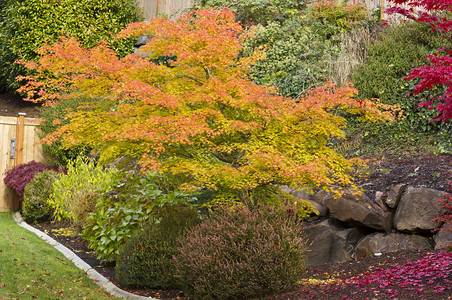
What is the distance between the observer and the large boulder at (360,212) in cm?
703

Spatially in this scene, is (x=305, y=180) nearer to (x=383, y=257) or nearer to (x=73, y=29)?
(x=383, y=257)

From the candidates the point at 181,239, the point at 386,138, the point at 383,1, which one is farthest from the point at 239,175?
the point at 383,1

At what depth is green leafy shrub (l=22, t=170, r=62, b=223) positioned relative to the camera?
37.9 feet

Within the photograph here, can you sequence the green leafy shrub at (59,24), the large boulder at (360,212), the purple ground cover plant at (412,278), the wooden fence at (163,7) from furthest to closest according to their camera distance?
the wooden fence at (163,7) → the green leafy shrub at (59,24) → the large boulder at (360,212) → the purple ground cover plant at (412,278)

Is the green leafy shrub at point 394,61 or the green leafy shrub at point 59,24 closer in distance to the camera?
the green leafy shrub at point 394,61

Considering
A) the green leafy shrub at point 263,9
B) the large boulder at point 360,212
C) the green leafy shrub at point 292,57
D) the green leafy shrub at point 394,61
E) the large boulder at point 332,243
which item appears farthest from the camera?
the green leafy shrub at point 263,9

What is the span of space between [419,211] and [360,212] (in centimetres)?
86

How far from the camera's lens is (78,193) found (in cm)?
1016

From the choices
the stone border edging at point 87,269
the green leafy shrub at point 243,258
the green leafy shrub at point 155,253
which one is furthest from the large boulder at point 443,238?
the stone border edging at point 87,269

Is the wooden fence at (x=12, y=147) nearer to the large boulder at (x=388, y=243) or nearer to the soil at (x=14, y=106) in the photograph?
the soil at (x=14, y=106)

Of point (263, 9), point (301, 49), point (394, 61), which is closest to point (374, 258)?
point (394, 61)

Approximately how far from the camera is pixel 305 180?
5.92 m

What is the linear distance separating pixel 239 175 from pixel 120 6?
14.4 metres

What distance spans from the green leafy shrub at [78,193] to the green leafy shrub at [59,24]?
7.60m
